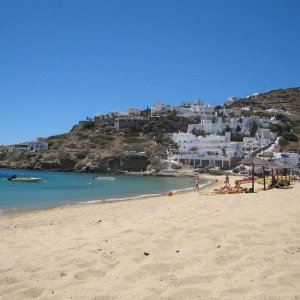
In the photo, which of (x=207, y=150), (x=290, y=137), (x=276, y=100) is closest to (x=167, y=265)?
(x=207, y=150)

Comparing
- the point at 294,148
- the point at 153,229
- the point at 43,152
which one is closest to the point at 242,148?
the point at 294,148

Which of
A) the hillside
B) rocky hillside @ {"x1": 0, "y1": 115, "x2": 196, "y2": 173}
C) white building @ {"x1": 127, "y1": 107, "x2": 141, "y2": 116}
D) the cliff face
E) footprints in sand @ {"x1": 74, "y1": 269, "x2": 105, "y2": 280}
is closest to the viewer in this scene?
footprints in sand @ {"x1": 74, "y1": 269, "x2": 105, "y2": 280}

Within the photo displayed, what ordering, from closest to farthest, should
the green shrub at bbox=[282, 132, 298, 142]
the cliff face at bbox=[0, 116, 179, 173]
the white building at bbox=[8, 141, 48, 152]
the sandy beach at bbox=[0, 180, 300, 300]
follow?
the sandy beach at bbox=[0, 180, 300, 300], the green shrub at bbox=[282, 132, 298, 142], the cliff face at bbox=[0, 116, 179, 173], the white building at bbox=[8, 141, 48, 152]

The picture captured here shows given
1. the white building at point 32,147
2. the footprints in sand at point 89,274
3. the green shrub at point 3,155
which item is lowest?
the footprints in sand at point 89,274

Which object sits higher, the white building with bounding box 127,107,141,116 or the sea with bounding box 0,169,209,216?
the white building with bounding box 127,107,141,116

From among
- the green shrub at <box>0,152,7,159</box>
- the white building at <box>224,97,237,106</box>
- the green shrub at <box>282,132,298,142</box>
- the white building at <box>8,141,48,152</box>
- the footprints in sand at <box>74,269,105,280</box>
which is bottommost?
the footprints in sand at <box>74,269,105,280</box>

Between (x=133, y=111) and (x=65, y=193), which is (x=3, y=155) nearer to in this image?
(x=133, y=111)

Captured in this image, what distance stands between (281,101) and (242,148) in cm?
8089

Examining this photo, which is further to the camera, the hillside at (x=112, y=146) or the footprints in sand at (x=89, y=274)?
the hillside at (x=112, y=146)

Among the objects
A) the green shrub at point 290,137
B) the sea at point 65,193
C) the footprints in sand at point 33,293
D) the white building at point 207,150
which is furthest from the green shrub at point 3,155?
the footprints in sand at point 33,293

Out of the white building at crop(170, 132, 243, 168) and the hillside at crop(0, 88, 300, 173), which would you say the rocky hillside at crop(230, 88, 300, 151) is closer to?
the hillside at crop(0, 88, 300, 173)

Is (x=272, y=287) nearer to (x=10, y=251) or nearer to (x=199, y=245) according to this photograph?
(x=199, y=245)

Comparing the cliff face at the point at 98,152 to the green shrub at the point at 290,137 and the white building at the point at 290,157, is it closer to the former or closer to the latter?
the green shrub at the point at 290,137

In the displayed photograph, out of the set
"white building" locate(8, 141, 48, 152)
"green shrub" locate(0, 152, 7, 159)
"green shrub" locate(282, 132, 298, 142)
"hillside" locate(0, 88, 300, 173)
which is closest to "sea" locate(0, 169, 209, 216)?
"hillside" locate(0, 88, 300, 173)
